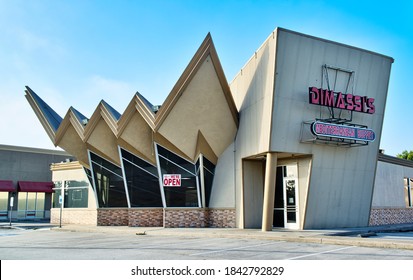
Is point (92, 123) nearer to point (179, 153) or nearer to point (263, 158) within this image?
point (179, 153)

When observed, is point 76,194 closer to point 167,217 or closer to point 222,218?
point 167,217

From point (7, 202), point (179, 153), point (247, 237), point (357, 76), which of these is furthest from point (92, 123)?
point (7, 202)

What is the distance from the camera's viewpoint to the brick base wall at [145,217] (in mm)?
24078

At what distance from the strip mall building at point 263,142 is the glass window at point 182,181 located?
6 cm

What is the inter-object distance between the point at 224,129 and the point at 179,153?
9.98 ft

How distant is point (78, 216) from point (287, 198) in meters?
18.4

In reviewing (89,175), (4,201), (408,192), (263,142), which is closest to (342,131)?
(263,142)

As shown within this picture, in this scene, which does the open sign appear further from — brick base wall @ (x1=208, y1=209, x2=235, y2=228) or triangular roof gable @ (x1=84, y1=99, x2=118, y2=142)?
triangular roof gable @ (x1=84, y1=99, x2=118, y2=142)

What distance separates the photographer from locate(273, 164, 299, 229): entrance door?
787 inches

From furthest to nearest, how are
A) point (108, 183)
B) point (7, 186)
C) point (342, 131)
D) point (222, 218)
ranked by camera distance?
point (7, 186)
point (108, 183)
point (222, 218)
point (342, 131)

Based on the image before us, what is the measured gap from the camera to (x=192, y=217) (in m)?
22.6

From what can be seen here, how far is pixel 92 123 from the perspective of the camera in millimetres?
25688

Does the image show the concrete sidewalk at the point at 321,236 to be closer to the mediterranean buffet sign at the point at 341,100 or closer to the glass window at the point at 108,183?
the glass window at the point at 108,183

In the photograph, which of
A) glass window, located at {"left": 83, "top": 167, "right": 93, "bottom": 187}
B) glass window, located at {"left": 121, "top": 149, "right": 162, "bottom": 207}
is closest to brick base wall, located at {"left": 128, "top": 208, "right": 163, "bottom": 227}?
glass window, located at {"left": 121, "top": 149, "right": 162, "bottom": 207}
